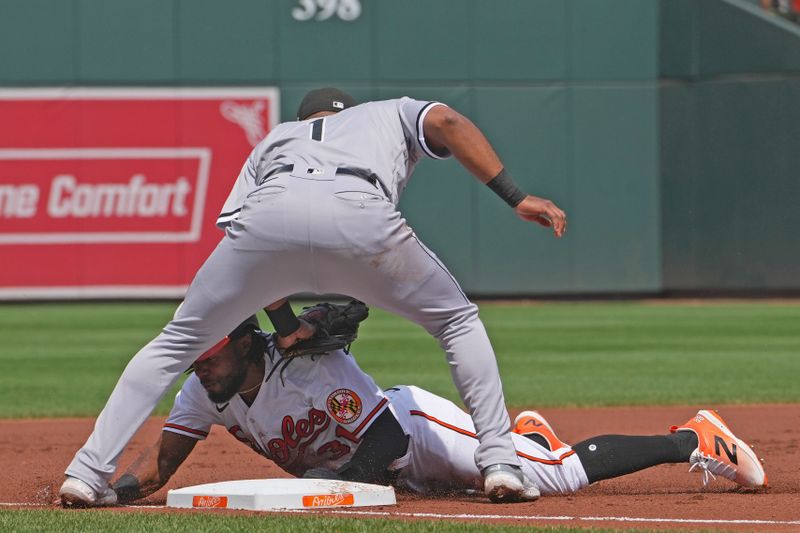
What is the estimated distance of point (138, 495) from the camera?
4.33 metres

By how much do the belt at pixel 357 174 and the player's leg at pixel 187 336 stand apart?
257mm

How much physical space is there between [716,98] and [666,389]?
9285mm

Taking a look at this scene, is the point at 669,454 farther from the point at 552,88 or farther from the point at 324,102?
the point at 552,88

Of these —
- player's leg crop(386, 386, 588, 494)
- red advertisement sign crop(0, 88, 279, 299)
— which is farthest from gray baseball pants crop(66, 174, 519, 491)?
red advertisement sign crop(0, 88, 279, 299)

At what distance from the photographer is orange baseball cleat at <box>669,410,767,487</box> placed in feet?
14.6

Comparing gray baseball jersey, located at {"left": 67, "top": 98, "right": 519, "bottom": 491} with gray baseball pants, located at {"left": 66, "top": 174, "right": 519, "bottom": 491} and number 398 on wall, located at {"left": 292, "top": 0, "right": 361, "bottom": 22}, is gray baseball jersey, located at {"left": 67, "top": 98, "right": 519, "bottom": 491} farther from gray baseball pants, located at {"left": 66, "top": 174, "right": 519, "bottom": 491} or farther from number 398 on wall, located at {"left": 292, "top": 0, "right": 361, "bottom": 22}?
number 398 on wall, located at {"left": 292, "top": 0, "right": 361, "bottom": 22}

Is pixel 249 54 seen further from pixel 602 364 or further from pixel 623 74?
pixel 602 364

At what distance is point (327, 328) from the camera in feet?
13.8

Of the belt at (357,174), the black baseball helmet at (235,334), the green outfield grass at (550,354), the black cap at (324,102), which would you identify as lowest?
the green outfield grass at (550,354)

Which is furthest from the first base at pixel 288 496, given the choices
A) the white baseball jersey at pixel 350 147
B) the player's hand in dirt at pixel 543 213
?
the player's hand in dirt at pixel 543 213

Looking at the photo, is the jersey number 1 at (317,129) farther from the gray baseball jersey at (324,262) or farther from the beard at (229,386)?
the beard at (229,386)

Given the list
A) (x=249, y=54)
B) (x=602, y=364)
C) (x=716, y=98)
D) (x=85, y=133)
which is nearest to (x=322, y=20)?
(x=249, y=54)

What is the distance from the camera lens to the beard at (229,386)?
13.7ft

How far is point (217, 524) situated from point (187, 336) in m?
0.59
